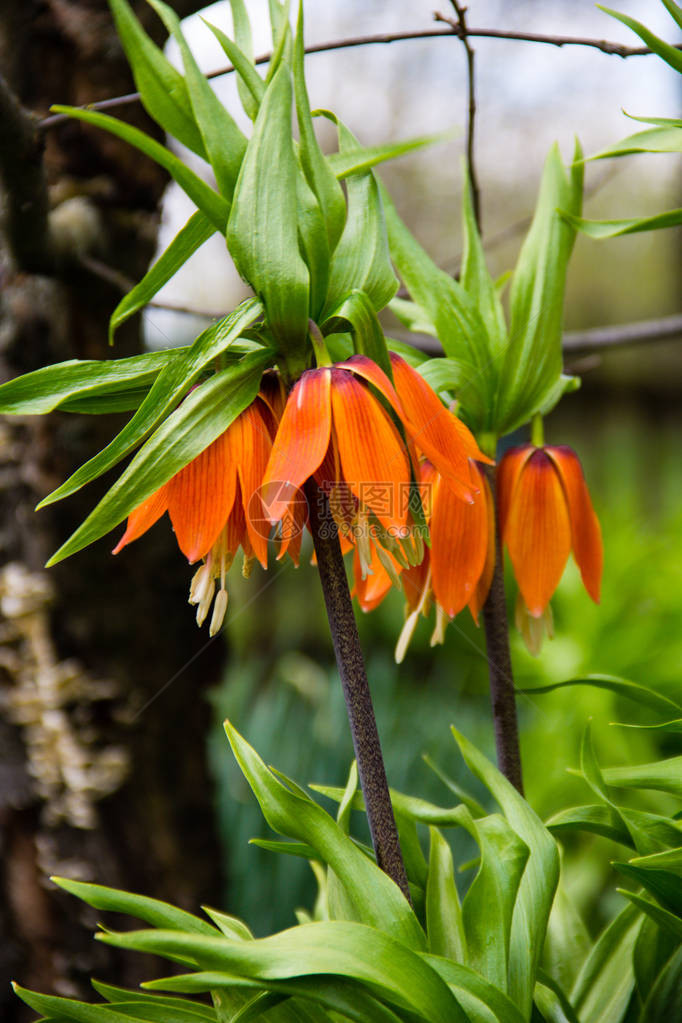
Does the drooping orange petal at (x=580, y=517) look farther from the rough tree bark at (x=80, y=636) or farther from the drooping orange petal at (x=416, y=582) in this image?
the rough tree bark at (x=80, y=636)

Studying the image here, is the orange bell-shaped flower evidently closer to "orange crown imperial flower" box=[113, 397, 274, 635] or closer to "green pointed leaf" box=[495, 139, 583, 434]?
"green pointed leaf" box=[495, 139, 583, 434]

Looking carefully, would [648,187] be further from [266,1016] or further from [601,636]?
[266,1016]

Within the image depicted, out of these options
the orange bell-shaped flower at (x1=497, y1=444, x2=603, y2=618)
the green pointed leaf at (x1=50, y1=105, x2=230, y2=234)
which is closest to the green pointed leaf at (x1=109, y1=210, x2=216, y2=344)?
the green pointed leaf at (x1=50, y1=105, x2=230, y2=234)

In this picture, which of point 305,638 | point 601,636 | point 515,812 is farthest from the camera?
point 305,638

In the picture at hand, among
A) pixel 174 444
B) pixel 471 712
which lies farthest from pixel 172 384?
pixel 471 712

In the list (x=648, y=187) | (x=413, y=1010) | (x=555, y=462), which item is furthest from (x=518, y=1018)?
(x=648, y=187)

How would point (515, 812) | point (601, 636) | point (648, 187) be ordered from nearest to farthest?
point (515, 812) < point (601, 636) < point (648, 187)

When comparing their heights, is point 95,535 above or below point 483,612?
above
